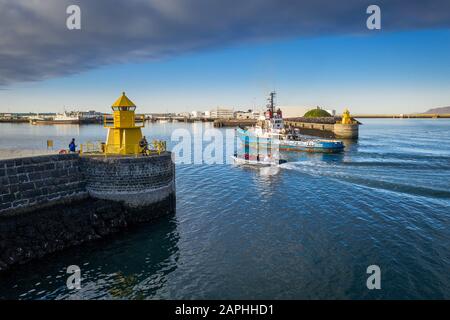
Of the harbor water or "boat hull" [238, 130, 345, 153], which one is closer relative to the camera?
the harbor water

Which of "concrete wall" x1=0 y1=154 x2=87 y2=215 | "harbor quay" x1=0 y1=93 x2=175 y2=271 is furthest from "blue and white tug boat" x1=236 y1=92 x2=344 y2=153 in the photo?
"concrete wall" x1=0 y1=154 x2=87 y2=215

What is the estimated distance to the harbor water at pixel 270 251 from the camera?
13117 mm

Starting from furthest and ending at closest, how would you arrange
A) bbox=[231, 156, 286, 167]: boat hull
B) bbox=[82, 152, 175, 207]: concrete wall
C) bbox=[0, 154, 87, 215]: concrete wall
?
bbox=[231, 156, 286, 167]: boat hull → bbox=[82, 152, 175, 207]: concrete wall → bbox=[0, 154, 87, 215]: concrete wall

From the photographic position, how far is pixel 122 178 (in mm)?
19500

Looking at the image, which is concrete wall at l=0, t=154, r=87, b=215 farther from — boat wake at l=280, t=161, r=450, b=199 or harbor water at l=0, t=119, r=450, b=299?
boat wake at l=280, t=161, r=450, b=199

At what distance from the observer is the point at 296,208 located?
80.5 ft

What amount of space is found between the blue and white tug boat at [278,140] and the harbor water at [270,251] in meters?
27.2

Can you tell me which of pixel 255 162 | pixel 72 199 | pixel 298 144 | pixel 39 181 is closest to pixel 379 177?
pixel 255 162

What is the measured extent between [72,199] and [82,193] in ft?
2.46

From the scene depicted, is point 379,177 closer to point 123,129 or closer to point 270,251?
point 270,251

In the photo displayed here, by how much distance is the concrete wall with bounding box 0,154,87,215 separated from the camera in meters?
15.7

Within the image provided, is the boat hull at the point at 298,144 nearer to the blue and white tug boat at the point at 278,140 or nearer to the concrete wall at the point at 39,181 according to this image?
the blue and white tug boat at the point at 278,140

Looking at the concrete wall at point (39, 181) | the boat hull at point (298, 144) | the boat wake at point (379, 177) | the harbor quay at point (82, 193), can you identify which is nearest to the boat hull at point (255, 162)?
the boat wake at point (379, 177)

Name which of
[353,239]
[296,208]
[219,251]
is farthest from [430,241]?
[219,251]
